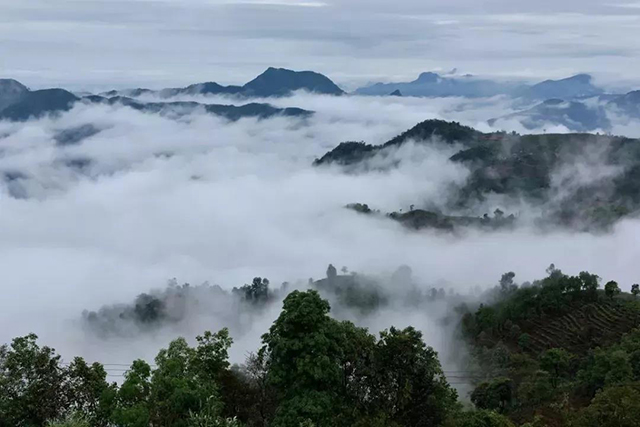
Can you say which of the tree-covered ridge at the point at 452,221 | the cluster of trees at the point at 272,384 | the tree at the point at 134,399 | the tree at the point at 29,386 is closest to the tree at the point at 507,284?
the tree-covered ridge at the point at 452,221

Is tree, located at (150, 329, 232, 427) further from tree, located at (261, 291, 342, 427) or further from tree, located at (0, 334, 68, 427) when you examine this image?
tree, located at (0, 334, 68, 427)

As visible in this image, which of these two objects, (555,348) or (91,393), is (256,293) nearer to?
(555,348)

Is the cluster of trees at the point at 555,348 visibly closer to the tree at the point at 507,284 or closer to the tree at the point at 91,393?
the tree at the point at 507,284

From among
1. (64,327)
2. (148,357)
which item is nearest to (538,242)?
(148,357)

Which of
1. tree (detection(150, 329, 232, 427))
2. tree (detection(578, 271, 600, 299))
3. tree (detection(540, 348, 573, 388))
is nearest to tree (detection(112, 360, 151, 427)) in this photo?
tree (detection(150, 329, 232, 427))

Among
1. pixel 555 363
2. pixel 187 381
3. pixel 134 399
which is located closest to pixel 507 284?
pixel 555 363

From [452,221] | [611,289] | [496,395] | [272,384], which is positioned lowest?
[452,221]

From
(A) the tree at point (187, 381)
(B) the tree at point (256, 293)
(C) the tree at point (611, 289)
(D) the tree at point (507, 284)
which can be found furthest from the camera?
(B) the tree at point (256, 293)

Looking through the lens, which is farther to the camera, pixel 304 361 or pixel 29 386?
pixel 29 386
